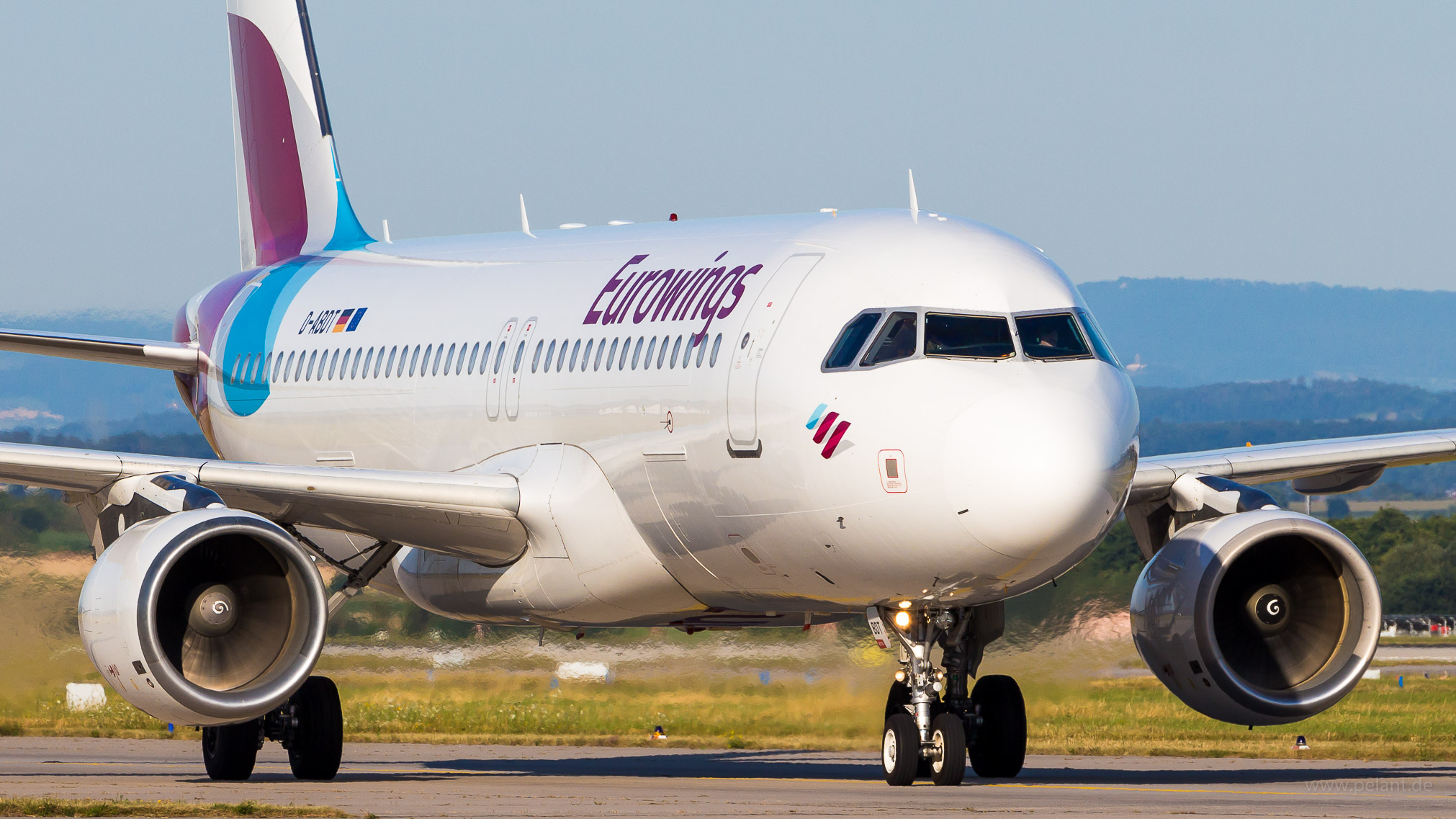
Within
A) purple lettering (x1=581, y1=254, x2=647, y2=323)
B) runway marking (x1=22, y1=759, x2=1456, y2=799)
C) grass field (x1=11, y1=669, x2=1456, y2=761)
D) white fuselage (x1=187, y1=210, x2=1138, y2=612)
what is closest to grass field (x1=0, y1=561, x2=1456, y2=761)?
grass field (x1=11, y1=669, x2=1456, y2=761)

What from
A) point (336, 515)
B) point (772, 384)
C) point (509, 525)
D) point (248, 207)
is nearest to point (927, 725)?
point (772, 384)

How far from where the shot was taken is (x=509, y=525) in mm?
17797

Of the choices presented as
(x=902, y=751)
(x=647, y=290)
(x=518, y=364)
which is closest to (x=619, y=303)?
(x=647, y=290)

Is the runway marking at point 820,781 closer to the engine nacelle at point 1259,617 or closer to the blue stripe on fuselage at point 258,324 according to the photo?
the engine nacelle at point 1259,617

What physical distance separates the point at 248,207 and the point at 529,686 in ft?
22.6

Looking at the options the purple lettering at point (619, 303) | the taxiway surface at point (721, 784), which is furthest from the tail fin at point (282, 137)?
the purple lettering at point (619, 303)

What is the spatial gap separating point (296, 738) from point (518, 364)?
12.2 ft

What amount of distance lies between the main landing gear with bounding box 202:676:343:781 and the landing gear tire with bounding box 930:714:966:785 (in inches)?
215

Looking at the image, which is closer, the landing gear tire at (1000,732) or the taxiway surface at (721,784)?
the taxiway surface at (721,784)

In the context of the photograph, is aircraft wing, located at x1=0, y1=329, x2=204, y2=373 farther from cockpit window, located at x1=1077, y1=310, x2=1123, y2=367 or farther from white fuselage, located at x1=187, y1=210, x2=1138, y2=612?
cockpit window, located at x1=1077, y1=310, x2=1123, y2=367

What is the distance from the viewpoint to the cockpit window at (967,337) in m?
14.6

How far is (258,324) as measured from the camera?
77.9 feet

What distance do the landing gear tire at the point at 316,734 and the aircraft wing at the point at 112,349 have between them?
15.9 ft

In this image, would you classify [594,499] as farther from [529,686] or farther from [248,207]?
[248,207]
